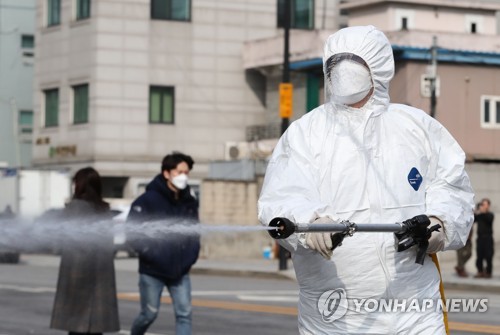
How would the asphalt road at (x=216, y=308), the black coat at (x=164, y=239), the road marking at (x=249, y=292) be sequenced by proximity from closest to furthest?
the black coat at (x=164, y=239) → the asphalt road at (x=216, y=308) → the road marking at (x=249, y=292)

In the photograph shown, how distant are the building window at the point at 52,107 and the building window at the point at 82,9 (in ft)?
9.78

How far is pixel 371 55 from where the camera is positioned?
5.50 metres

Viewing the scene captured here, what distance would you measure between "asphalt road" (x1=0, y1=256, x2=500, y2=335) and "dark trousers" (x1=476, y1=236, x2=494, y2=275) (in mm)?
3254

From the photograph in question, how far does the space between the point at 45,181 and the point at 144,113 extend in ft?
19.8

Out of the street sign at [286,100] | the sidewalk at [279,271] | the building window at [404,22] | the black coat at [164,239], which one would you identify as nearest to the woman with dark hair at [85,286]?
the black coat at [164,239]

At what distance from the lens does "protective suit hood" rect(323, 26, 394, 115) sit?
5.50 m

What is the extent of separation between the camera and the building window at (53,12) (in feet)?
162

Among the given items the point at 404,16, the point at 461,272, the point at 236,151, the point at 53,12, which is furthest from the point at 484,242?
the point at 53,12

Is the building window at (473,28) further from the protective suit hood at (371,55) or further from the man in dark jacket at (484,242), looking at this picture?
the protective suit hood at (371,55)

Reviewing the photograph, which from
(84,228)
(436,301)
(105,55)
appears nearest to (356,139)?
(436,301)

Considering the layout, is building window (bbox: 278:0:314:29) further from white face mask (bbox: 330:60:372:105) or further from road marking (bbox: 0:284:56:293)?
white face mask (bbox: 330:60:372:105)

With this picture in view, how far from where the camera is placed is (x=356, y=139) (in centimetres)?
543

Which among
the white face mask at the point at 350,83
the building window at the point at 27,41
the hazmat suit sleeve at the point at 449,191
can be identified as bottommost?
the hazmat suit sleeve at the point at 449,191

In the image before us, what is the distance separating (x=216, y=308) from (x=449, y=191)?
12685 millimetres
